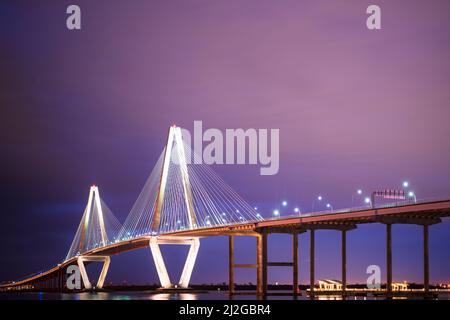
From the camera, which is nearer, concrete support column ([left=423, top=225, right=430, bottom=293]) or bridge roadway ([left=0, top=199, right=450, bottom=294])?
bridge roadway ([left=0, top=199, right=450, bottom=294])

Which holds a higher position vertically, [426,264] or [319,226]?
[319,226]

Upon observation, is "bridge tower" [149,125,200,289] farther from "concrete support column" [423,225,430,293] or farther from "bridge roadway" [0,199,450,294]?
"concrete support column" [423,225,430,293]

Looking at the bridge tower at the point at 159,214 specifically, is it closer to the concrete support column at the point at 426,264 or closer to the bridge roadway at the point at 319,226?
the bridge roadway at the point at 319,226

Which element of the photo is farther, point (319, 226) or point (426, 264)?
point (319, 226)

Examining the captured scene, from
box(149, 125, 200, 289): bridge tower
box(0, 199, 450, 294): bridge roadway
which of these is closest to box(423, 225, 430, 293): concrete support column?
box(0, 199, 450, 294): bridge roadway

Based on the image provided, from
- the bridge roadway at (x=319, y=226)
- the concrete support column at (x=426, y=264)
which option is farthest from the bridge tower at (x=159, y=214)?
the concrete support column at (x=426, y=264)

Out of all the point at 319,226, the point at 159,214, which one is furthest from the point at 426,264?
the point at 159,214

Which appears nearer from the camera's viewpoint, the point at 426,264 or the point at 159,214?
the point at 426,264

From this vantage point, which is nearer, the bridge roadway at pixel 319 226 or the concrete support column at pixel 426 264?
the bridge roadway at pixel 319 226

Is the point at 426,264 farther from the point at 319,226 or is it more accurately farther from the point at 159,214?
the point at 159,214

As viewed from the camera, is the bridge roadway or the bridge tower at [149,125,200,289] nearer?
the bridge roadway
